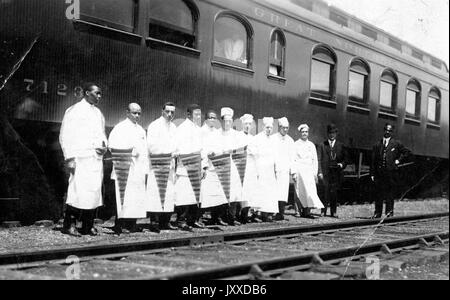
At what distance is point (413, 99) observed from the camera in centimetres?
1348

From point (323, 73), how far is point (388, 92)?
2.48 meters

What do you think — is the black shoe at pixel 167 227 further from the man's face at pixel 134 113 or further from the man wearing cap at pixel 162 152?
the man's face at pixel 134 113

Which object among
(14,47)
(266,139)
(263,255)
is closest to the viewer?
(263,255)

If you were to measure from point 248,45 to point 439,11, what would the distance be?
428 cm

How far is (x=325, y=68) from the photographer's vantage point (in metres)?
10.7

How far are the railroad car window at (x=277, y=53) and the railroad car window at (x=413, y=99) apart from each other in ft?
15.6

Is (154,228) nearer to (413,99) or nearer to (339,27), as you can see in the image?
(339,27)

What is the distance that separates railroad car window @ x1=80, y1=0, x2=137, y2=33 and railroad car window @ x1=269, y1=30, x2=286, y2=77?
2922mm

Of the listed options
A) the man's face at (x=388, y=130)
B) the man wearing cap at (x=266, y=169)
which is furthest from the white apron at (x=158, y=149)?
the man's face at (x=388, y=130)

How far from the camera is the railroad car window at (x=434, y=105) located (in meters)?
14.3

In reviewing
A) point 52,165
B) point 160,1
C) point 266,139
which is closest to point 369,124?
point 266,139

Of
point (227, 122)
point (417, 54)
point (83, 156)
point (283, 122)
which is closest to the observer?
point (83, 156)

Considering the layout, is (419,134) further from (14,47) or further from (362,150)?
(14,47)

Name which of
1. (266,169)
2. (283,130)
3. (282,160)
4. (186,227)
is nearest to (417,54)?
(283,130)
